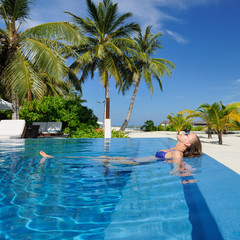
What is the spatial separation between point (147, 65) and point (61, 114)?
10035mm

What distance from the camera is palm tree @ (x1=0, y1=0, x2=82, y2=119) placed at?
8883mm

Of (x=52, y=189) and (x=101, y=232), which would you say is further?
→ (x=52, y=189)

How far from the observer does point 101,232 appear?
4.88ft

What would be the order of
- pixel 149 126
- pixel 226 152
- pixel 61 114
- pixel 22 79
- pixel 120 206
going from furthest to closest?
pixel 149 126 → pixel 61 114 → pixel 22 79 → pixel 226 152 → pixel 120 206

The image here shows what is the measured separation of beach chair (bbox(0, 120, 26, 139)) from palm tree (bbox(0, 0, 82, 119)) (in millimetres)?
1759

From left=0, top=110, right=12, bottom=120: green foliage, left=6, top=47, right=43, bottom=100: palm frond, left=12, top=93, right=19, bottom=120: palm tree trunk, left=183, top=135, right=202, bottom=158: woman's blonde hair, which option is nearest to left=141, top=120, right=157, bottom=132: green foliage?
left=0, top=110, right=12, bottom=120: green foliage

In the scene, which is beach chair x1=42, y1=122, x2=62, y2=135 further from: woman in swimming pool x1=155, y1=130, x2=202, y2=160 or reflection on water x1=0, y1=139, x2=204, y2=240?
reflection on water x1=0, y1=139, x2=204, y2=240

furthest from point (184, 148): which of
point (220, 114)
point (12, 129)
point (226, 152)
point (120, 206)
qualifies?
point (12, 129)

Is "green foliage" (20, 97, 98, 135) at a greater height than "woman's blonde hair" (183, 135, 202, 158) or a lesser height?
greater

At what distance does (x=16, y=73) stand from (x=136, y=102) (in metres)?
13.1

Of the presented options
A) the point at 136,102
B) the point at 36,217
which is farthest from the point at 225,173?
the point at 136,102

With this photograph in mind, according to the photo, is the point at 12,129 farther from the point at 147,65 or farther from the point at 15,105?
the point at 147,65

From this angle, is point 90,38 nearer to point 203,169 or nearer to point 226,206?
point 203,169

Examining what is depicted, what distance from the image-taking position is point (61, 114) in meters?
14.2
